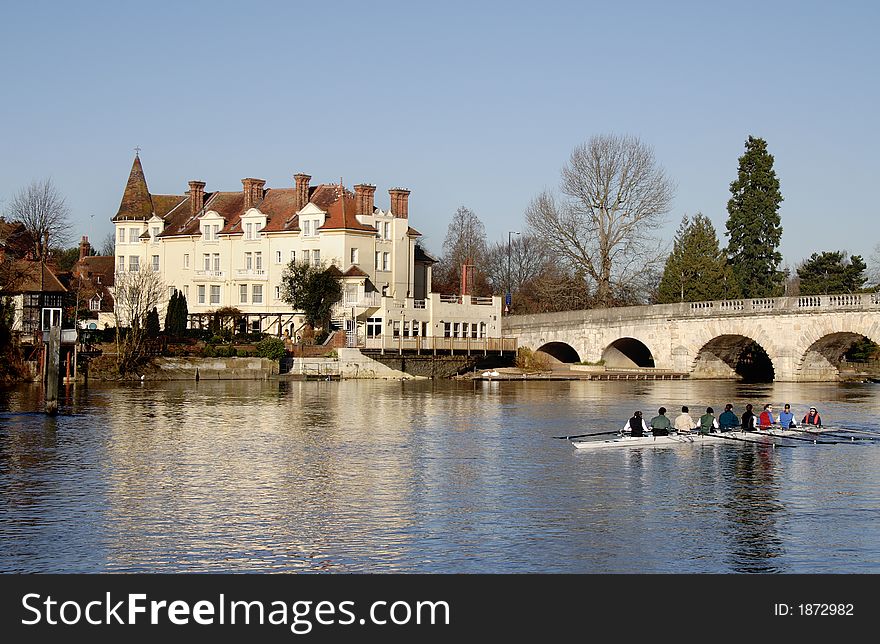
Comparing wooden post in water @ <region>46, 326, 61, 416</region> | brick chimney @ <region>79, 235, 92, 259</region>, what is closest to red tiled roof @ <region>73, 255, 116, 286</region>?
brick chimney @ <region>79, 235, 92, 259</region>

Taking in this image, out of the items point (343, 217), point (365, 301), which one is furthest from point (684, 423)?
point (343, 217)

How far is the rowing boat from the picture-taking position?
1362 inches

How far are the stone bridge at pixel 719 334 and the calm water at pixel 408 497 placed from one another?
22.8 meters

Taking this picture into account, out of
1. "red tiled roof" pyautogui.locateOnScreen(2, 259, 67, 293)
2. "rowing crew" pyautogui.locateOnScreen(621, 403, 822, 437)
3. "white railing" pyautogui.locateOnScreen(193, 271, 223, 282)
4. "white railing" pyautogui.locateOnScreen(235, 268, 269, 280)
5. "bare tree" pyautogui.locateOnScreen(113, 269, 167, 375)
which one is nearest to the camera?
"rowing crew" pyautogui.locateOnScreen(621, 403, 822, 437)

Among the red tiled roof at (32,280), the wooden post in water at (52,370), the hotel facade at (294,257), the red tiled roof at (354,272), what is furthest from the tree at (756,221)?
the wooden post in water at (52,370)

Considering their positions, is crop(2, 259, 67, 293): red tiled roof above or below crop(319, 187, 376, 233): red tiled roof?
below

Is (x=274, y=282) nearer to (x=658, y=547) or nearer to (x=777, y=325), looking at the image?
(x=777, y=325)

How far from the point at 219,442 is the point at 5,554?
16.5 metres

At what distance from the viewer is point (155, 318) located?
73625 millimetres

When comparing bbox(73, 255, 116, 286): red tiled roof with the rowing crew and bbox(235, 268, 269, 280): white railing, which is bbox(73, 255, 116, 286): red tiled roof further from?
the rowing crew

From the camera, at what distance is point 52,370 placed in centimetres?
4328

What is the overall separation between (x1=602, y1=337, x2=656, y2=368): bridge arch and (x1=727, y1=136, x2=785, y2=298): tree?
897 cm

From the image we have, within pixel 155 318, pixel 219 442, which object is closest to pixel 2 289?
pixel 155 318

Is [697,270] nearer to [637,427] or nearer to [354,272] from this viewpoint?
[354,272]
